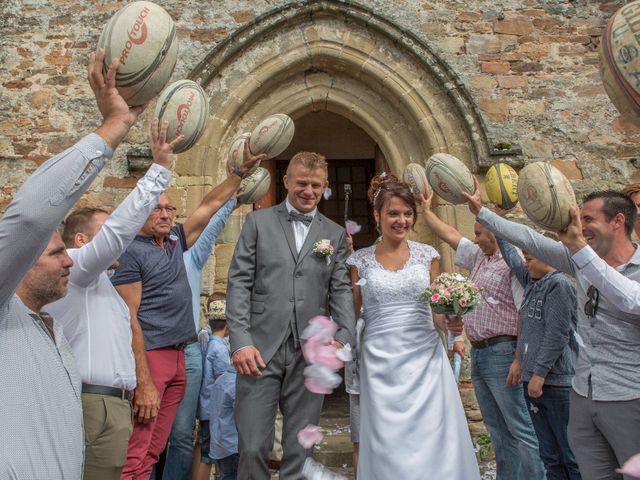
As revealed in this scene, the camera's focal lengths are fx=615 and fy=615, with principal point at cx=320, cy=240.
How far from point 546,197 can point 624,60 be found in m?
0.73

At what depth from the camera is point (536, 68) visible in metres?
6.70

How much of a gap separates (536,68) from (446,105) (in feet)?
3.60

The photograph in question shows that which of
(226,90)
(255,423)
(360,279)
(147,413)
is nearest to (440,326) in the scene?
(360,279)

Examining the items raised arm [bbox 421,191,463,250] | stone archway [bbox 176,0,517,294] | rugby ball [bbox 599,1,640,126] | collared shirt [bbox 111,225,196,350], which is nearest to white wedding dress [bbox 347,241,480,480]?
raised arm [bbox 421,191,463,250]

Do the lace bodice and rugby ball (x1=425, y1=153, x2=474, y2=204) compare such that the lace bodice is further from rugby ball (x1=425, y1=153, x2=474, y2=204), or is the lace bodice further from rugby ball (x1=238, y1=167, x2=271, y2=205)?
rugby ball (x1=238, y1=167, x2=271, y2=205)

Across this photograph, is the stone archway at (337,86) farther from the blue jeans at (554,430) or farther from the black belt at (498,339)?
the blue jeans at (554,430)

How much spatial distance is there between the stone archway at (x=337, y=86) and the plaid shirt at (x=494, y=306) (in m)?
1.88

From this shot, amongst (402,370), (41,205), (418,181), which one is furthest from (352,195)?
(41,205)

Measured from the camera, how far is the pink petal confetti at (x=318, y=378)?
332cm

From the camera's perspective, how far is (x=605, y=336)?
2877mm

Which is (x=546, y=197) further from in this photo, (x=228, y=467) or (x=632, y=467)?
(x=228, y=467)

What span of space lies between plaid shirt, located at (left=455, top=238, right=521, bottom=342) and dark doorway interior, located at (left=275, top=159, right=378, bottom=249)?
15.2ft

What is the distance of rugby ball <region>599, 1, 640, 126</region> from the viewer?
239 cm

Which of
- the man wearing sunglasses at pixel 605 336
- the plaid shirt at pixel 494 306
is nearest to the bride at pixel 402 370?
the plaid shirt at pixel 494 306
